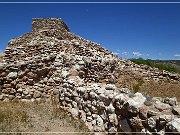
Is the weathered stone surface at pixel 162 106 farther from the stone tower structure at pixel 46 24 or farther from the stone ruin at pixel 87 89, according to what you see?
the stone tower structure at pixel 46 24

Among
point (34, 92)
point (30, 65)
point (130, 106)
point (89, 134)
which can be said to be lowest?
point (89, 134)

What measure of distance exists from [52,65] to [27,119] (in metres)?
5.39

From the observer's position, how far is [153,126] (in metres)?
7.45

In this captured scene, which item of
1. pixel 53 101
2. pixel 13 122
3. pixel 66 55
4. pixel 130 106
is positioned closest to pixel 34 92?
pixel 53 101

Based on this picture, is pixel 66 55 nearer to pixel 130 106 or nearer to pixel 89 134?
pixel 89 134

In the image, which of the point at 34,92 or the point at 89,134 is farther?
the point at 34,92

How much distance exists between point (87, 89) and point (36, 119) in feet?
7.10

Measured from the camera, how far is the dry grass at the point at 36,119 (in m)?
9.69

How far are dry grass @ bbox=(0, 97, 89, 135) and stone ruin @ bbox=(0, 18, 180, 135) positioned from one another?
488 millimetres

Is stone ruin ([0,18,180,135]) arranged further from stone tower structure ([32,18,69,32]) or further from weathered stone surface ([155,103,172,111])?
stone tower structure ([32,18,69,32])

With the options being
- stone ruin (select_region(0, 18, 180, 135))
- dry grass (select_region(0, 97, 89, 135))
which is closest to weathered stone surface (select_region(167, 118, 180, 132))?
stone ruin (select_region(0, 18, 180, 135))

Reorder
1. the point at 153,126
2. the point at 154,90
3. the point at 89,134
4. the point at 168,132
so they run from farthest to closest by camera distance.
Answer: the point at 154,90
the point at 89,134
the point at 153,126
the point at 168,132

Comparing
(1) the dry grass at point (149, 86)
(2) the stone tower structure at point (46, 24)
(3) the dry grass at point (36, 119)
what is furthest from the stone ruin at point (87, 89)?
(2) the stone tower structure at point (46, 24)

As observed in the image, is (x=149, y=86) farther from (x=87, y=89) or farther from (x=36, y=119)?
(x=36, y=119)
